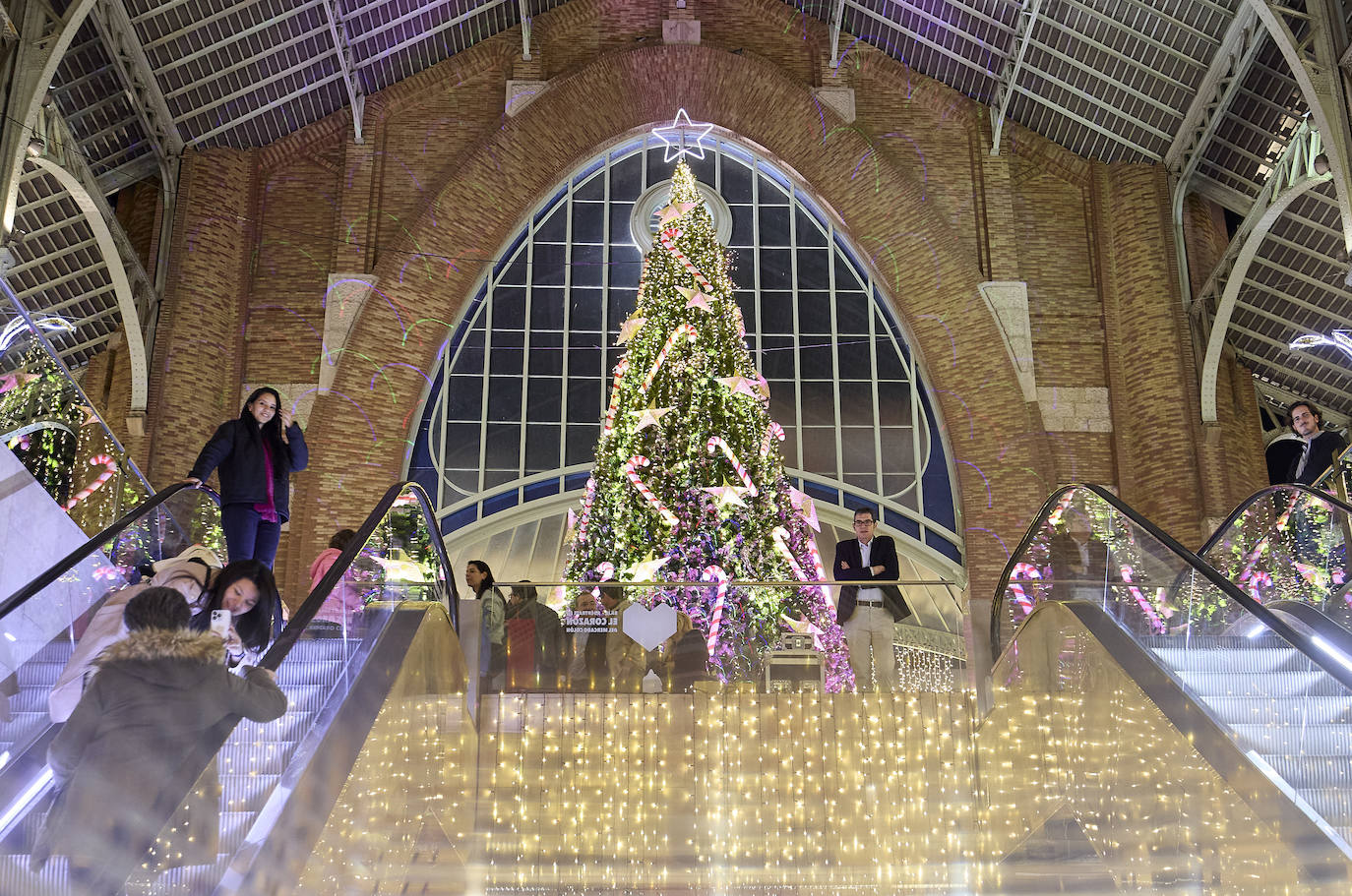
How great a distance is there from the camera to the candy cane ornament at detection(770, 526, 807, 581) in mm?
11070

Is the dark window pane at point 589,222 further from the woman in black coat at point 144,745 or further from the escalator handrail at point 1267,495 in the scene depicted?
the woman in black coat at point 144,745

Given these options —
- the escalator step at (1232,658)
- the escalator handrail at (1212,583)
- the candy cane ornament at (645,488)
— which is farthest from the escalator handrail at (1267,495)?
the candy cane ornament at (645,488)

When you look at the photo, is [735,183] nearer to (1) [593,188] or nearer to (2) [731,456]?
(1) [593,188]

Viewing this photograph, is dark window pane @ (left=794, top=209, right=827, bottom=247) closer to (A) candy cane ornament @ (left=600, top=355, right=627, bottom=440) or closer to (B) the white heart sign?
(A) candy cane ornament @ (left=600, top=355, right=627, bottom=440)

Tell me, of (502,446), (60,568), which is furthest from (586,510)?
(60,568)

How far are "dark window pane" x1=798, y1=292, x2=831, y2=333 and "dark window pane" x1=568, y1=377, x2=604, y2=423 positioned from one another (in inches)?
112

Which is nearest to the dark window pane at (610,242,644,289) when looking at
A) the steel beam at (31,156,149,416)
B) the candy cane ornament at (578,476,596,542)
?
the steel beam at (31,156,149,416)

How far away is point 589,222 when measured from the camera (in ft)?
59.0

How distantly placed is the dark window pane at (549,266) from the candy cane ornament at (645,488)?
6673mm

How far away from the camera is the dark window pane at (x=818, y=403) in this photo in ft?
56.7

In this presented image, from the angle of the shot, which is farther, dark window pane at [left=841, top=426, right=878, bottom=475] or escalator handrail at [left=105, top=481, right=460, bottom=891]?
dark window pane at [left=841, top=426, right=878, bottom=475]

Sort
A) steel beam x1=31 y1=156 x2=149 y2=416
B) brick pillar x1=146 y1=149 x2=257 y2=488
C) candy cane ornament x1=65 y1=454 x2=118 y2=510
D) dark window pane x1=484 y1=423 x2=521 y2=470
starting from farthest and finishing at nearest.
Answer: dark window pane x1=484 y1=423 x2=521 y2=470 < brick pillar x1=146 y1=149 x2=257 y2=488 < steel beam x1=31 y1=156 x2=149 y2=416 < candy cane ornament x1=65 y1=454 x2=118 y2=510

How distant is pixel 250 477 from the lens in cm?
773

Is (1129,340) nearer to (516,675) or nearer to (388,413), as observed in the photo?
(388,413)
